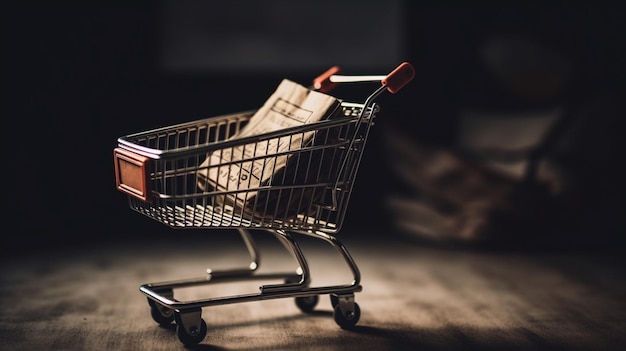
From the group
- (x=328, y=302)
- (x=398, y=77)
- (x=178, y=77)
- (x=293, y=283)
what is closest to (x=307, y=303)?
(x=328, y=302)

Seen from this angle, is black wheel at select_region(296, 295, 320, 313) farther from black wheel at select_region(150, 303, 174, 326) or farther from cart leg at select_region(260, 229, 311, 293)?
black wheel at select_region(150, 303, 174, 326)

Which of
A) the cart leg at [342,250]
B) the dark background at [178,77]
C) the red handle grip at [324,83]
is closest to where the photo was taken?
the cart leg at [342,250]

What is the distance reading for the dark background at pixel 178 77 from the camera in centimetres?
445

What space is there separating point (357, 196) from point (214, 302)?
2400mm

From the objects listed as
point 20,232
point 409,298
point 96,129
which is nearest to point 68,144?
point 96,129

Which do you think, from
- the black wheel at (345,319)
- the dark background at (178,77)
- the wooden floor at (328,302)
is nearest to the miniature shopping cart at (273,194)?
the black wheel at (345,319)

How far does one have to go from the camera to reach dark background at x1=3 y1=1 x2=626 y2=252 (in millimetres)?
4449

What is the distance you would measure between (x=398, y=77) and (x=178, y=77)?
7.36 ft

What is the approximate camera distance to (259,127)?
284 cm

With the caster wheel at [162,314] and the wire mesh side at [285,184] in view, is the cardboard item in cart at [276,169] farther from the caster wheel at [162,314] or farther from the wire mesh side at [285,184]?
the caster wheel at [162,314]

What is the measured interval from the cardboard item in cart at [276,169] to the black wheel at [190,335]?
397 mm

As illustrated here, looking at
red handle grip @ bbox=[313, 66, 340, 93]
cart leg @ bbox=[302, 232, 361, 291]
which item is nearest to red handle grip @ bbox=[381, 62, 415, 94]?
red handle grip @ bbox=[313, 66, 340, 93]

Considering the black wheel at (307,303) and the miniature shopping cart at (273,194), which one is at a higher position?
the miniature shopping cart at (273,194)

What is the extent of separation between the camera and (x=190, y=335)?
8.30 feet
